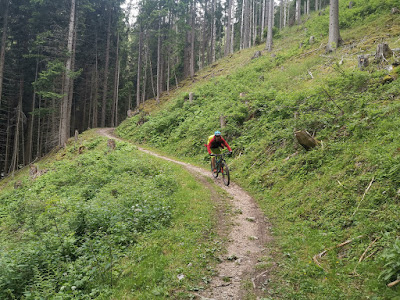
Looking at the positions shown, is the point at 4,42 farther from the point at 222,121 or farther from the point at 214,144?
the point at 214,144

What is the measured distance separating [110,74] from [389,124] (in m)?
42.9

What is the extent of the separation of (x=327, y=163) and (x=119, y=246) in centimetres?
631

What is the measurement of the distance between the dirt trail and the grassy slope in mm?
352

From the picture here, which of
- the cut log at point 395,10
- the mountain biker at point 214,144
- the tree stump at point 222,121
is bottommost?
the mountain biker at point 214,144

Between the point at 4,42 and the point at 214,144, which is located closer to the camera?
the point at 214,144

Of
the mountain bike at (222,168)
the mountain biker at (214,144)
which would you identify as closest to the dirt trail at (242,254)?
the mountain bike at (222,168)

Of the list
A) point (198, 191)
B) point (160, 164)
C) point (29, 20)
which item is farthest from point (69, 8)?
point (198, 191)

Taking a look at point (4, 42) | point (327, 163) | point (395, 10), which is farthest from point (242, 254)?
point (4, 42)

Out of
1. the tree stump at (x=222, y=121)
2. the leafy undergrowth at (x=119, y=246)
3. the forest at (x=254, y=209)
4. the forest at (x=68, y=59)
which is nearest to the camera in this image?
the forest at (x=254, y=209)

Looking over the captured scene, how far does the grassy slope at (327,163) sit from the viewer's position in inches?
167

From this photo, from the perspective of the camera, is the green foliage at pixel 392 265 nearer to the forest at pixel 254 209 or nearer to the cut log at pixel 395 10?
the forest at pixel 254 209

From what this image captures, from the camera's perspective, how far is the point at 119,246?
18.9 feet

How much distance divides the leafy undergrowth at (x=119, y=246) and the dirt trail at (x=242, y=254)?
0.27m

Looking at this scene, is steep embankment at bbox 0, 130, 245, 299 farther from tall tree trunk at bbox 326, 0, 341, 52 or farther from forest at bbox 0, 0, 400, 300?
tall tree trunk at bbox 326, 0, 341, 52
